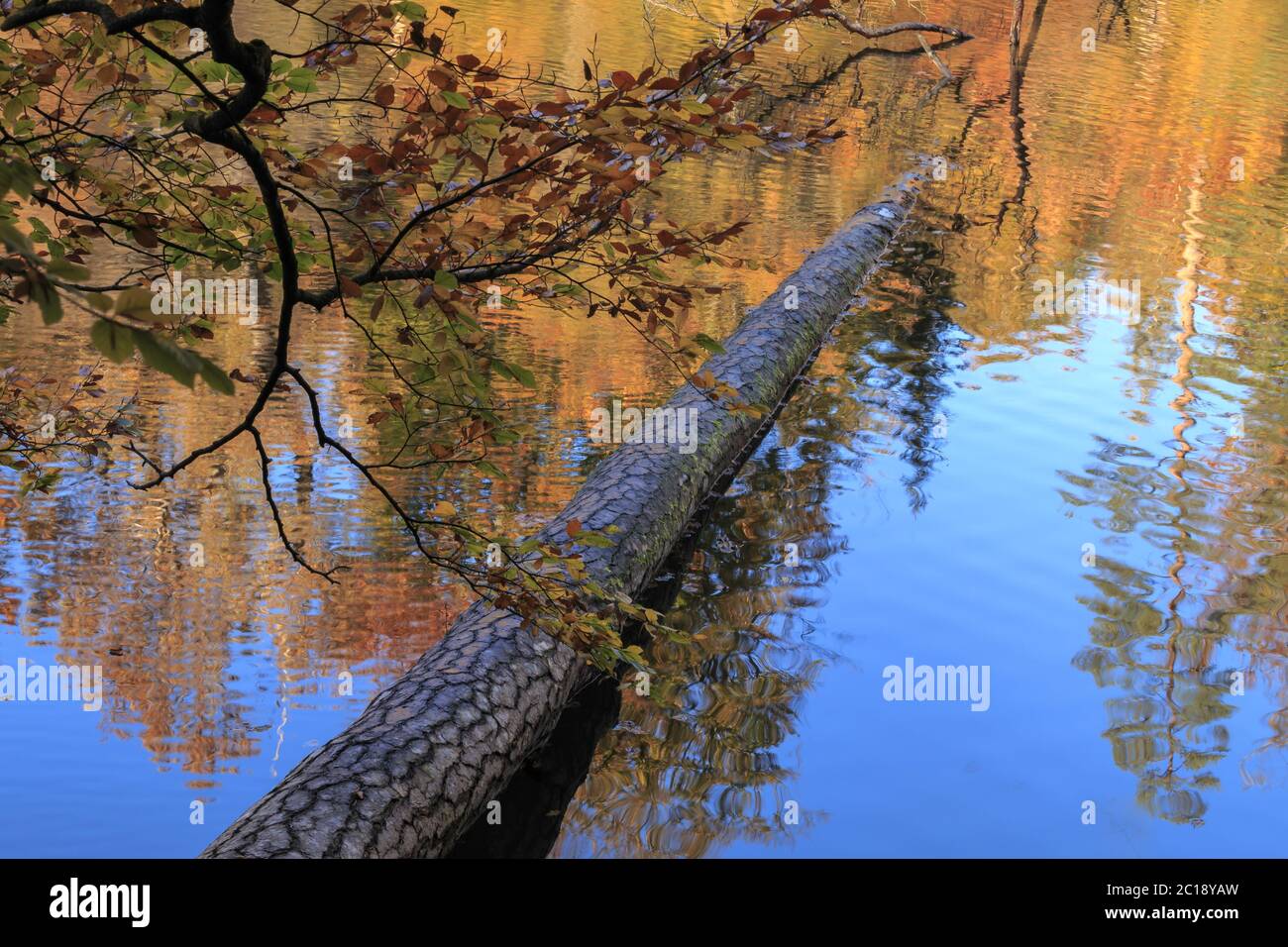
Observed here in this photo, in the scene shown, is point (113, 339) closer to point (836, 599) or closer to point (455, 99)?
point (455, 99)

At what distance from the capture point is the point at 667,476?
7410mm

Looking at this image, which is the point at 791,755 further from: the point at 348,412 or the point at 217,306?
the point at 217,306

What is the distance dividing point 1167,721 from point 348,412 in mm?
5772

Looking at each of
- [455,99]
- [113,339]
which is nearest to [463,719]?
[455,99]

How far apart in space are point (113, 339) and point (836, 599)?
576 centimetres

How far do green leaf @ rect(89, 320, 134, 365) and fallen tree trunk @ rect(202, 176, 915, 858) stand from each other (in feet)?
8.99

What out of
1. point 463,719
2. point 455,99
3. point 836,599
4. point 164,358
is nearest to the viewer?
point 164,358

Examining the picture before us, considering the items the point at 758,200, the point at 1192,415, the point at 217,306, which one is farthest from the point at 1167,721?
the point at 758,200

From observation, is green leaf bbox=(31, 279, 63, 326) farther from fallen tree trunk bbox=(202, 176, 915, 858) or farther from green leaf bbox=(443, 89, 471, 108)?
fallen tree trunk bbox=(202, 176, 915, 858)

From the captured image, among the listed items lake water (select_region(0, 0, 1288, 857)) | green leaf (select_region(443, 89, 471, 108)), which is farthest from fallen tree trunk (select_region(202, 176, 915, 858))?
green leaf (select_region(443, 89, 471, 108))

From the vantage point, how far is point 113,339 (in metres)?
1.65

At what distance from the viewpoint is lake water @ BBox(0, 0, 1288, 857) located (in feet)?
17.0

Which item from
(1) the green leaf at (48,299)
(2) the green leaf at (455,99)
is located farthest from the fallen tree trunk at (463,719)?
(1) the green leaf at (48,299)

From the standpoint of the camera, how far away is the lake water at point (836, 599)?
5.17 metres
